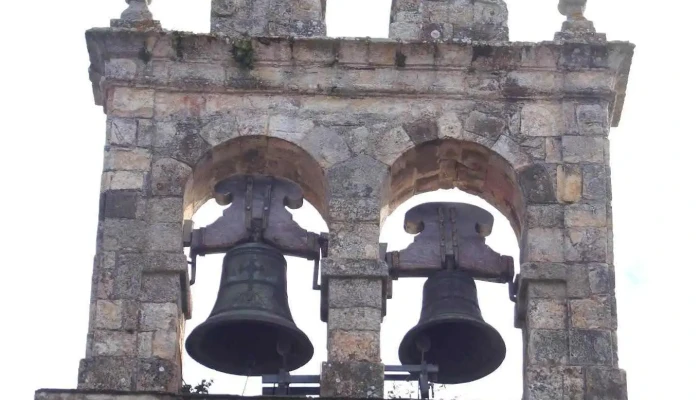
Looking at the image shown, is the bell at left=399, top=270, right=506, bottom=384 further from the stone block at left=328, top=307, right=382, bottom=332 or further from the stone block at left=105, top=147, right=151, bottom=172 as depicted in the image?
the stone block at left=105, top=147, right=151, bottom=172

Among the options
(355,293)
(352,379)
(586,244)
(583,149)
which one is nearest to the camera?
(352,379)

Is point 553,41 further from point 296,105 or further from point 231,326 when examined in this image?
point 231,326

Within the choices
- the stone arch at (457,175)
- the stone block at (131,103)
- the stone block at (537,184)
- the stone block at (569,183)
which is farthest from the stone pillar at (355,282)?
the stone block at (131,103)

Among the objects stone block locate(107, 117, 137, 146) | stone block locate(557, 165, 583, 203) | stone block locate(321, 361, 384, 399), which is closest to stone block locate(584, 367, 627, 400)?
stone block locate(321, 361, 384, 399)

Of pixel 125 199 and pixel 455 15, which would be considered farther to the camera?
pixel 455 15

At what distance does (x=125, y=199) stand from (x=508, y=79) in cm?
314

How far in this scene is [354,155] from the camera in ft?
61.2

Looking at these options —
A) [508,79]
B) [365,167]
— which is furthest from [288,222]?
[508,79]

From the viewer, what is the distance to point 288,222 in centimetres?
1861

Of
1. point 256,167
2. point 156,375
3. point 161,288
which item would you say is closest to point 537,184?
point 256,167

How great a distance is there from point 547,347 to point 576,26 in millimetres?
3008

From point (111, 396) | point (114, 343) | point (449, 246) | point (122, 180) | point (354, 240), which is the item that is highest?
point (122, 180)

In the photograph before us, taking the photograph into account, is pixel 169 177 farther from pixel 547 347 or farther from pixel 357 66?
pixel 547 347

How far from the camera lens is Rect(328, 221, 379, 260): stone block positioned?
1806 centimetres
